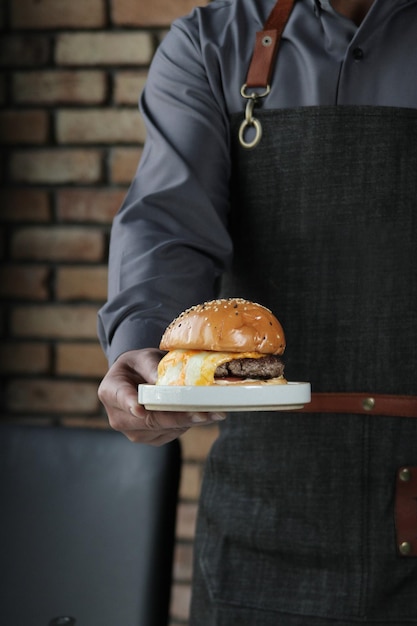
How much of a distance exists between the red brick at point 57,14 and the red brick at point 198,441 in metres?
0.79

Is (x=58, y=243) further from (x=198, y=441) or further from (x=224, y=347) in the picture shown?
(x=224, y=347)

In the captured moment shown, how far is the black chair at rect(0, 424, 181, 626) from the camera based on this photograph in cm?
105

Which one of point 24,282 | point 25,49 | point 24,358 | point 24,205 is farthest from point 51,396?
point 25,49

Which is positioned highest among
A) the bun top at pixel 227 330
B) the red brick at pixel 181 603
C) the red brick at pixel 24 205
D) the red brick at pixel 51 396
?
the red brick at pixel 24 205

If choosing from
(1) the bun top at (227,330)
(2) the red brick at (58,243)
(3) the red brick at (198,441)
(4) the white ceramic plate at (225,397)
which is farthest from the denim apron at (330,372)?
(2) the red brick at (58,243)

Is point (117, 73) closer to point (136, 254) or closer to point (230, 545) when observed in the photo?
point (136, 254)

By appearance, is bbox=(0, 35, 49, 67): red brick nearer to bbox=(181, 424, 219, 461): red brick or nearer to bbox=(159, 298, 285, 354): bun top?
bbox=(181, 424, 219, 461): red brick

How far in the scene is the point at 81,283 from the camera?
1.72 meters

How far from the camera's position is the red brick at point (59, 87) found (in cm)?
170

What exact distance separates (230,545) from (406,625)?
0.77ft

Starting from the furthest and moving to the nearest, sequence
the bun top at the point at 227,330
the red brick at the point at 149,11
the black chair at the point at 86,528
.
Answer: the red brick at the point at 149,11
the black chair at the point at 86,528
the bun top at the point at 227,330

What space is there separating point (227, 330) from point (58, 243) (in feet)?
3.10

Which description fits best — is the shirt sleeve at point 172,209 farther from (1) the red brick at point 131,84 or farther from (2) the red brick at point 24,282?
(2) the red brick at point 24,282

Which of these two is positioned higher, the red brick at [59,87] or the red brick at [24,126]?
the red brick at [59,87]
